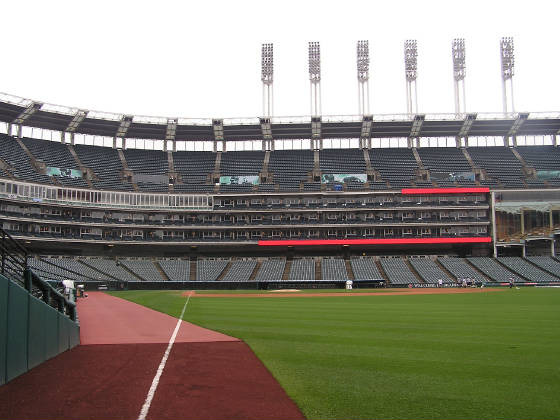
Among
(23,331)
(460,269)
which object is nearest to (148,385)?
(23,331)

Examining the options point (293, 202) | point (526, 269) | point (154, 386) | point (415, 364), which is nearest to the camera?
point (154, 386)

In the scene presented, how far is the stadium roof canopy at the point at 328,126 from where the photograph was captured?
79438 millimetres

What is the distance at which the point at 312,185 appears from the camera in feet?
263

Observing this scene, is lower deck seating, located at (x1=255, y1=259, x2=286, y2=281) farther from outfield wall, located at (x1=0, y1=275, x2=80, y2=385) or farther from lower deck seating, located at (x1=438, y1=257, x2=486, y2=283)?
outfield wall, located at (x1=0, y1=275, x2=80, y2=385)

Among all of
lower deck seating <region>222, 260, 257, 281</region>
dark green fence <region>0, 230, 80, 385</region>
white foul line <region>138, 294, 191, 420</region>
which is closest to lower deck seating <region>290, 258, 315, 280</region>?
A: lower deck seating <region>222, 260, 257, 281</region>

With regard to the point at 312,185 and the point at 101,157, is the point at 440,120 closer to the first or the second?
the point at 312,185

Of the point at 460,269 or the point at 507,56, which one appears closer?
the point at 460,269

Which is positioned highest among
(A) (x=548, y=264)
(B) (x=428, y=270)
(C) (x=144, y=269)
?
(A) (x=548, y=264)

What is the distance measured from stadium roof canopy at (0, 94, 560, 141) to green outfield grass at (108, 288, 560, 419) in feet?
209

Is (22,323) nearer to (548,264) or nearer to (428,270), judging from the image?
(428,270)

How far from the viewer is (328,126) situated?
83.1 meters

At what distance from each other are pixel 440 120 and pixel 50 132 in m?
63.6

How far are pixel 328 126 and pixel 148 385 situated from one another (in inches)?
3003

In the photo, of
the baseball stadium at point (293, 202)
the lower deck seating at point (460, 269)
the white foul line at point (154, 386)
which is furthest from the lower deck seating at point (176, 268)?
the white foul line at point (154, 386)
